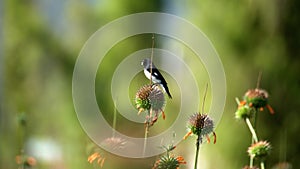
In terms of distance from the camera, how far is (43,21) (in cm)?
1088

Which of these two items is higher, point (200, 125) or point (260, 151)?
point (260, 151)

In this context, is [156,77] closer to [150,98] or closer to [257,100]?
[150,98]

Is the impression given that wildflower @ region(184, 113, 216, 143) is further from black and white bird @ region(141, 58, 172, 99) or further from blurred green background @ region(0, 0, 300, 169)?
blurred green background @ region(0, 0, 300, 169)

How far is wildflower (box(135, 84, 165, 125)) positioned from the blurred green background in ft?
0.40

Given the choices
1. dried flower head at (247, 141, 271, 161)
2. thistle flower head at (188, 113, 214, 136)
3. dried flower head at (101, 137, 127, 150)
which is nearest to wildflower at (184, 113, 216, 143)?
thistle flower head at (188, 113, 214, 136)

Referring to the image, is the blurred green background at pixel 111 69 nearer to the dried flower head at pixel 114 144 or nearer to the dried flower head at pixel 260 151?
the dried flower head at pixel 114 144

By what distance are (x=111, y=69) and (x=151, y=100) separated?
25.2ft

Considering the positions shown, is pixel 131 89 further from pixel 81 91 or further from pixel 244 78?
pixel 244 78

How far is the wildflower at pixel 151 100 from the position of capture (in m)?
1.22

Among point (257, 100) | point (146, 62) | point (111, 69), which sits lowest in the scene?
point (146, 62)

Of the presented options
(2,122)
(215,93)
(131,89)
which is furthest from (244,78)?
(2,122)

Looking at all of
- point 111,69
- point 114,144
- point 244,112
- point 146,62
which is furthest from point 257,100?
point 111,69

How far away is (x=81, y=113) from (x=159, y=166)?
23.9 feet

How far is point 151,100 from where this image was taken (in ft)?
4.03
